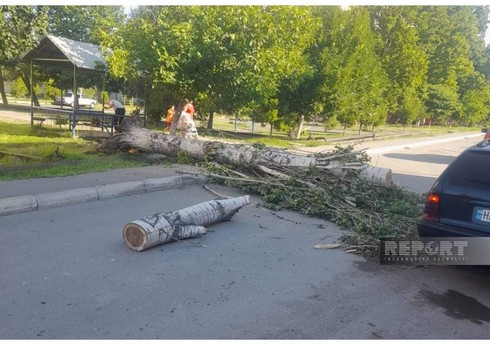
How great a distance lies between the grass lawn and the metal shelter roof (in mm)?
2835

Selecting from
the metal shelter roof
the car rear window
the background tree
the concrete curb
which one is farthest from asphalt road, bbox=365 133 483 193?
the background tree

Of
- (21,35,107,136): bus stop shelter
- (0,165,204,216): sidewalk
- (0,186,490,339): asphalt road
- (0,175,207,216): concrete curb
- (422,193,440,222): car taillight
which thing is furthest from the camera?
(21,35,107,136): bus stop shelter

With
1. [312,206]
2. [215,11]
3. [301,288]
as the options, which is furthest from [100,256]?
[215,11]

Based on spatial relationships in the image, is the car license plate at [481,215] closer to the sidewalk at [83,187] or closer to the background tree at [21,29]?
the sidewalk at [83,187]

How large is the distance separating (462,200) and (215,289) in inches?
111

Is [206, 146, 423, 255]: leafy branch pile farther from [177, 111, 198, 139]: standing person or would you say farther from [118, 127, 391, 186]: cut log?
[177, 111, 198, 139]: standing person

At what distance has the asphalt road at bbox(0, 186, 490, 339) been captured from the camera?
342 centimetres

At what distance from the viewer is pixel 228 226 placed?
6340 mm

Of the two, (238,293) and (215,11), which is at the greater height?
(215,11)

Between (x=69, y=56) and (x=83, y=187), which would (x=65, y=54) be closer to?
(x=69, y=56)

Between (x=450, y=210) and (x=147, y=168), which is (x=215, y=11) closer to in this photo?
(x=147, y=168)

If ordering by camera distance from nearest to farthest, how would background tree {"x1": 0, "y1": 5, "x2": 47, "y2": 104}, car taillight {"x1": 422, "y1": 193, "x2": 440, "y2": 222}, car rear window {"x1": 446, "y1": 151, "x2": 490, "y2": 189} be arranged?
1. car rear window {"x1": 446, "y1": 151, "x2": 490, "y2": 189}
2. car taillight {"x1": 422, "y1": 193, "x2": 440, "y2": 222}
3. background tree {"x1": 0, "y1": 5, "x2": 47, "y2": 104}

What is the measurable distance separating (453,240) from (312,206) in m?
2.90

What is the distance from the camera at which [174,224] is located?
536 cm
